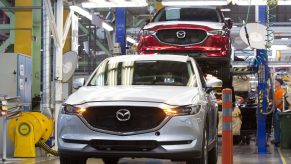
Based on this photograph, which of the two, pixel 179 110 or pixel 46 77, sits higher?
pixel 46 77

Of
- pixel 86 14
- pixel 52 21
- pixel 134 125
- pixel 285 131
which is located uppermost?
pixel 86 14

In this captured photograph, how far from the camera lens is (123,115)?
253 inches

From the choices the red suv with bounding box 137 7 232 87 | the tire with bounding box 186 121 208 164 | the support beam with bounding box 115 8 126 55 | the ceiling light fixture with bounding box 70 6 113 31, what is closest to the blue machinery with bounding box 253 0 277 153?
the red suv with bounding box 137 7 232 87

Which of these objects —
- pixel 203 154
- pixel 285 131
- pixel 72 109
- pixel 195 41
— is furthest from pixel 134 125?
pixel 285 131

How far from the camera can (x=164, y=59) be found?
815 cm

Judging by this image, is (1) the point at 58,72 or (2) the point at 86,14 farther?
(2) the point at 86,14

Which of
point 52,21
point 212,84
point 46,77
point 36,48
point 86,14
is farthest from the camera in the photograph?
point 36,48

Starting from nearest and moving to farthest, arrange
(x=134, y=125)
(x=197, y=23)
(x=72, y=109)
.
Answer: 1. (x=134, y=125)
2. (x=72, y=109)
3. (x=197, y=23)

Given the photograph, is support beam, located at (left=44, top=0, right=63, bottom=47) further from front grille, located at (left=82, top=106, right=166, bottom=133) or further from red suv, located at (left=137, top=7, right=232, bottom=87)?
front grille, located at (left=82, top=106, right=166, bottom=133)

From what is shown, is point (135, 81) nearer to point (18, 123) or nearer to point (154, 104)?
point (154, 104)

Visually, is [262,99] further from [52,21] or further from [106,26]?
[106,26]

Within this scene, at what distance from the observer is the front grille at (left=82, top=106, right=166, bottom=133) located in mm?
6391

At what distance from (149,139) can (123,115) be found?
0.42 m

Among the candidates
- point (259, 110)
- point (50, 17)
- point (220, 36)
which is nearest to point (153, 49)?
point (220, 36)
